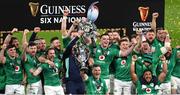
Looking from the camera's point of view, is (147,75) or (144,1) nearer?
(147,75)

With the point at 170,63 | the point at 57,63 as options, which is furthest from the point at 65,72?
the point at 170,63

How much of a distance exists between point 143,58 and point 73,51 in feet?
4.70

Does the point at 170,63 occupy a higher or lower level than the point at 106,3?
lower

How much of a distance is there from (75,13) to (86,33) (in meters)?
0.46

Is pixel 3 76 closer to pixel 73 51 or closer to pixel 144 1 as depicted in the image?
pixel 73 51

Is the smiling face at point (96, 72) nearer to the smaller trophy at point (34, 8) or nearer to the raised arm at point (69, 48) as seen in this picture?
the raised arm at point (69, 48)

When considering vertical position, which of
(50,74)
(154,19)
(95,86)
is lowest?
(95,86)

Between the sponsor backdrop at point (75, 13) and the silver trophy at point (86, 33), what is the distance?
0.28ft

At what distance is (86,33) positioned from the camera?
48.4 ft

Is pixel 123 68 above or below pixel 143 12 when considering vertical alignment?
below

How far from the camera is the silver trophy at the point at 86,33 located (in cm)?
1462

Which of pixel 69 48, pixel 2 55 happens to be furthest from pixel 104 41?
pixel 2 55

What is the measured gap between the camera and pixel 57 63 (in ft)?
46.5

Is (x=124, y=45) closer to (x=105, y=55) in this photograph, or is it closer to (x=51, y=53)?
(x=105, y=55)
